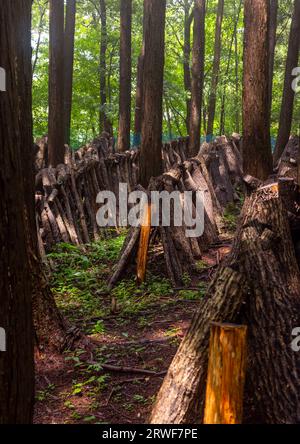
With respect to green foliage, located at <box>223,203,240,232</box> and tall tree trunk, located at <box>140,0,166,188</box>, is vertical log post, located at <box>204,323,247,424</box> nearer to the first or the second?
green foliage, located at <box>223,203,240,232</box>

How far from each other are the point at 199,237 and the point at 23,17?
4.73m

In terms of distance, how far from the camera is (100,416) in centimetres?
418

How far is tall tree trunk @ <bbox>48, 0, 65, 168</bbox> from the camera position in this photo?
12.1m

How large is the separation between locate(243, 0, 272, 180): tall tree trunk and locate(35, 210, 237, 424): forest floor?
1703 mm

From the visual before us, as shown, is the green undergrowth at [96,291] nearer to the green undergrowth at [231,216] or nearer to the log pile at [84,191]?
the log pile at [84,191]

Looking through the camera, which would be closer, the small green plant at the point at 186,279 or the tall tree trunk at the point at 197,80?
the small green plant at the point at 186,279

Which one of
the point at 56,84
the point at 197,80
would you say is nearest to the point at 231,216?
the point at 56,84

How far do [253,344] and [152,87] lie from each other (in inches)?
277

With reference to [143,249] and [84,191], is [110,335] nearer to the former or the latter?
[143,249]

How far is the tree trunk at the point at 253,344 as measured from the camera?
3352mm

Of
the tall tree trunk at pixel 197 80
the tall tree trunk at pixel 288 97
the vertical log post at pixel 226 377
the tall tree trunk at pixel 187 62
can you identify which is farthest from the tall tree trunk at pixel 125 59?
the vertical log post at pixel 226 377

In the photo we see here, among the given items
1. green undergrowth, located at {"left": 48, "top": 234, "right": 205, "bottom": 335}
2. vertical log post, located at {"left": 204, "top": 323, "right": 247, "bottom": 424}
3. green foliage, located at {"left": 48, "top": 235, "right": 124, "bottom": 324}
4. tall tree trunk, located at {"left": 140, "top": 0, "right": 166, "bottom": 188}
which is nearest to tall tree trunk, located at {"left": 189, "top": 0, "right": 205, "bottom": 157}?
tall tree trunk, located at {"left": 140, "top": 0, "right": 166, "bottom": 188}

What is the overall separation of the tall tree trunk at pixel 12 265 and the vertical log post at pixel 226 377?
107cm

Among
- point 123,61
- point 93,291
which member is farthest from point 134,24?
point 93,291
